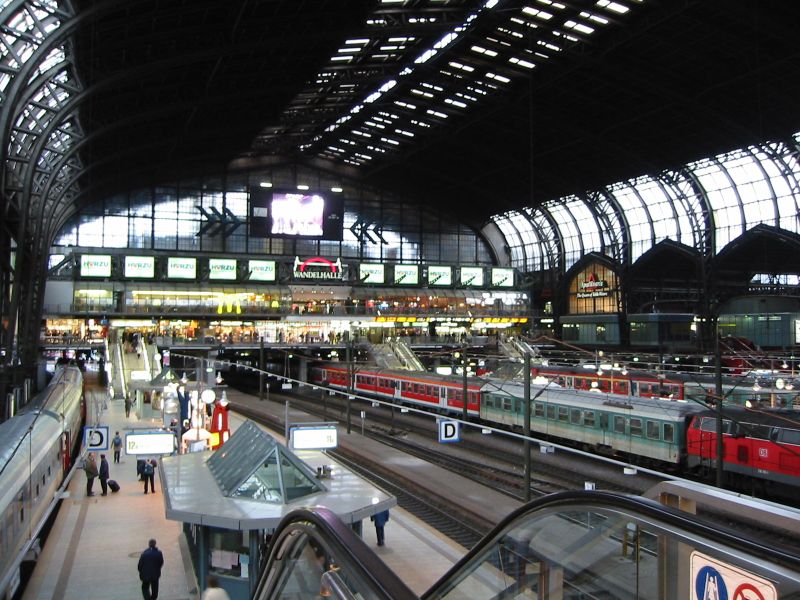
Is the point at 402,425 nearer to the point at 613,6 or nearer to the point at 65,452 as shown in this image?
the point at 65,452

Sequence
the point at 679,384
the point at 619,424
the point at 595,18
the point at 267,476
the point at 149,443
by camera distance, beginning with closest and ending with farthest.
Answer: the point at 267,476 → the point at 149,443 → the point at 619,424 → the point at 679,384 → the point at 595,18

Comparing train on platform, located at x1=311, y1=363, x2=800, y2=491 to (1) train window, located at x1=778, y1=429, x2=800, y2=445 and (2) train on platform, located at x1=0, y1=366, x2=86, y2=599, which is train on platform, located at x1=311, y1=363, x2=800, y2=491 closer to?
(1) train window, located at x1=778, y1=429, x2=800, y2=445

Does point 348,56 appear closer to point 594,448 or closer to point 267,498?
point 594,448

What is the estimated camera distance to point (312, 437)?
18062mm

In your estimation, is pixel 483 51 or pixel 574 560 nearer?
pixel 574 560

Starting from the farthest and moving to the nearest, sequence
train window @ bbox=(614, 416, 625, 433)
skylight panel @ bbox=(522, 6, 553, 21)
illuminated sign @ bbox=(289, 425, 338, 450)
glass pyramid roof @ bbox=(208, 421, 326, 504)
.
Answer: skylight panel @ bbox=(522, 6, 553, 21)
train window @ bbox=(614, 416, 625, 433)
illuminated sign @ bbox=(289, 425, 338, 450)
glass pyramid roof @ bbox=(208, 421, 326, 504)

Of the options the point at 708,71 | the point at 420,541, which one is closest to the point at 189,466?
the point at 420,541

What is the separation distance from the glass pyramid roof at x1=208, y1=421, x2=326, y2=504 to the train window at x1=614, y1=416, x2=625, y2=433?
16671mm

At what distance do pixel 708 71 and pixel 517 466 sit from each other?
101 feet

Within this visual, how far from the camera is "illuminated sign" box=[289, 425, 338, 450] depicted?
17781mm

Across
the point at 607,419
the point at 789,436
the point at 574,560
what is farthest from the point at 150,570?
the point at 607,419

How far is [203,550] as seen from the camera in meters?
11.6

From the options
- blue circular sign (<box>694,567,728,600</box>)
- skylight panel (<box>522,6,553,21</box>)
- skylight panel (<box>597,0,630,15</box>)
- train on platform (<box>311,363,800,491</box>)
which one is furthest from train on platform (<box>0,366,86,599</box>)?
skylight panel (<box>597,0,630,15</box>)

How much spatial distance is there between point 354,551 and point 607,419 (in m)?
25.4
